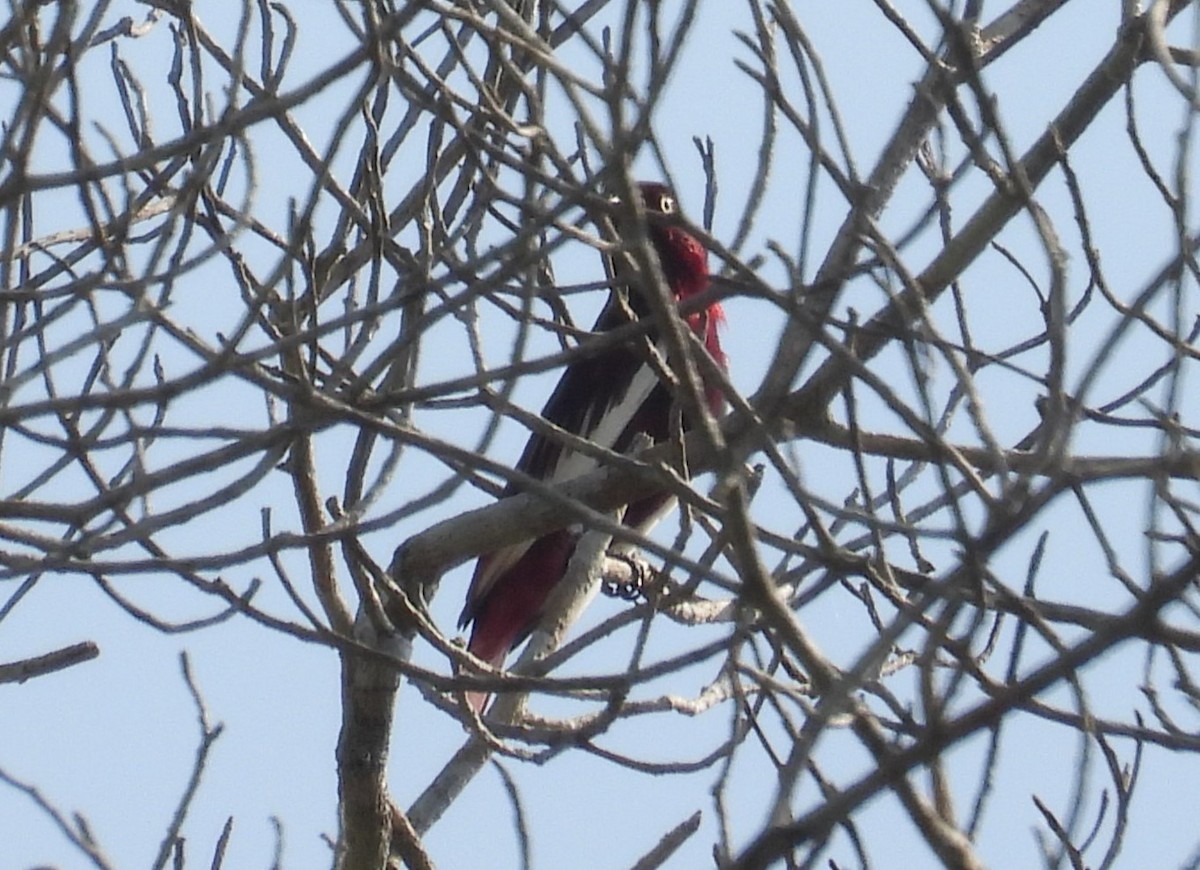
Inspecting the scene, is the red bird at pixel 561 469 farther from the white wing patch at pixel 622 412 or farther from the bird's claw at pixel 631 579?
the bird's claw at pixel 631 579

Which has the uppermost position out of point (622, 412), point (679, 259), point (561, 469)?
point (679, 259)

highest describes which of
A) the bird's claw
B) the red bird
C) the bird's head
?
the bird's head

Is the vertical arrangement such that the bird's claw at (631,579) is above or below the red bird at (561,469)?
below

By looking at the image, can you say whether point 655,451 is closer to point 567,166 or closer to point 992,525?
point 567,166

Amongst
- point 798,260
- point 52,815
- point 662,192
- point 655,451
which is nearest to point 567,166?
point 798,260

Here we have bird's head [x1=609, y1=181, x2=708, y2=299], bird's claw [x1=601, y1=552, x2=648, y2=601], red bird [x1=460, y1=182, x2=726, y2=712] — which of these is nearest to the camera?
bird's claw [x1=601, y1=552, x2=648, y2=601]

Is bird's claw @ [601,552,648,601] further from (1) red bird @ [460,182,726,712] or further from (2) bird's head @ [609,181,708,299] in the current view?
(2) bird's head @ [609,181,708,299]

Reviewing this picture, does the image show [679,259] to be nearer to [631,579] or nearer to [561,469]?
[561,469]

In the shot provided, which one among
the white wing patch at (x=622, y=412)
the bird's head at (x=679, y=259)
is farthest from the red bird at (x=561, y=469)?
the bird's head at (x=679, y=259)

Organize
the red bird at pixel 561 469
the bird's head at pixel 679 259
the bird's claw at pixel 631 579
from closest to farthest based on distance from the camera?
the bird's claw at pixel 631 579, the red bird at pixel 561 469, the bird's head at pixel 679 259

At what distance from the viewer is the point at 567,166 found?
7.30ft

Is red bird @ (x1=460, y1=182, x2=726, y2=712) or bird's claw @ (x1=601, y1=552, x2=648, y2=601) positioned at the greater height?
red bird @ (x1=460, y1=182, x2=726, y2=712)

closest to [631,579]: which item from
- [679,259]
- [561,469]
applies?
[561,469]

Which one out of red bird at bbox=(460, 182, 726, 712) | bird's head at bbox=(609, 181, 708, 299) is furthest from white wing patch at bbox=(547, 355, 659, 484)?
bird's head at bbox=(609, 181, 708, 299)
